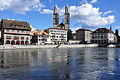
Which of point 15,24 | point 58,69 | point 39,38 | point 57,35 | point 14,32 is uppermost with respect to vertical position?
point 15,24

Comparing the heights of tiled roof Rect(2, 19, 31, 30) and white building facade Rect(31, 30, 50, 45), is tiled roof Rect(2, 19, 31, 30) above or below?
above

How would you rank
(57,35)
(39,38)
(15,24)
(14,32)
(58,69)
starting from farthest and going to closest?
(57,35) → (39,38) → (15,24) → (14,32) → (58,69)

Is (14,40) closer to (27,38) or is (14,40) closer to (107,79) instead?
(27,38)

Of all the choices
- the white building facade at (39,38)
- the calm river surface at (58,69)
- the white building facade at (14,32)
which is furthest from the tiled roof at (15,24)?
the calm river surface at (58,69)

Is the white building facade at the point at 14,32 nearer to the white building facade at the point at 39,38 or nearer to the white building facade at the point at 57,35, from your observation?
the white building facade at the point at 39,38

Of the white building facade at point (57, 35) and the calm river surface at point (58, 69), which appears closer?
the calm river surface at point (58, 69)

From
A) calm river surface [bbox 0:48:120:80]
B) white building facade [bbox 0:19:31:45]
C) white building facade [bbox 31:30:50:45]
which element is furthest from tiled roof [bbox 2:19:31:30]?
calm river surface [bbox 0:48:120:80]

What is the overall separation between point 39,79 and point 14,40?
11778cm

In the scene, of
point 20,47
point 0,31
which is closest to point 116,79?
point 20,47

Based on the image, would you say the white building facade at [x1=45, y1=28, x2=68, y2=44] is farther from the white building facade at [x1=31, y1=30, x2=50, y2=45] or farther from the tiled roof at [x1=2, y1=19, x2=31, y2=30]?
the tiled roof at [x1=2, y1=19, x2=31, y2=30]

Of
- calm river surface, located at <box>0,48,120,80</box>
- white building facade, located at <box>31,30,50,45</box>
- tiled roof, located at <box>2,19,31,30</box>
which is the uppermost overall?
tiled roof, located at <box>2,19,31,30</box>

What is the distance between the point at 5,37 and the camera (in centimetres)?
12912

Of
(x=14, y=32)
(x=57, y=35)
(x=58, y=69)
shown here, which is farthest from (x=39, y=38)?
(x=58, y=69)

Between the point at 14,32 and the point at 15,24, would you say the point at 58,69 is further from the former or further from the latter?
the point at 15,24
